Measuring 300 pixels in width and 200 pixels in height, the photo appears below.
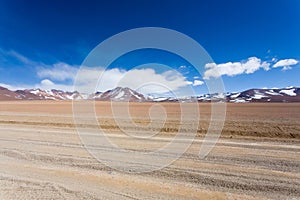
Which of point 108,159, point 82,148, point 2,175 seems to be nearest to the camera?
point 2,175

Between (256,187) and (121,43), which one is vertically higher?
(121,43)

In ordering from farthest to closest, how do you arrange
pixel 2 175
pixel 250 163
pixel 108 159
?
pixel 108 159 < pixel 250 163 < pixel 2 175

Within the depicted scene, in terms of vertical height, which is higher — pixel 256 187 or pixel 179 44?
pixel 179 44

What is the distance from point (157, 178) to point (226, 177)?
6.21ft

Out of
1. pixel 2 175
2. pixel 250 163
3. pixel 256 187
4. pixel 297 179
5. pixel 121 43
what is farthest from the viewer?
pixel 121 43

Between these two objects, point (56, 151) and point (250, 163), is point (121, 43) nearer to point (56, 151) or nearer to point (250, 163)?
point (56, 151)

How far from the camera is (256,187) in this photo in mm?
6648

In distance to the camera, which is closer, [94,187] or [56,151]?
[94,187]

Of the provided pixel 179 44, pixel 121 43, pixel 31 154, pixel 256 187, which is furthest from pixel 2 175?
pixel 179 44

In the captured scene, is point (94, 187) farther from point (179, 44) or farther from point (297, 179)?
point (179, 44)

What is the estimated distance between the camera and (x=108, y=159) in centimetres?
976

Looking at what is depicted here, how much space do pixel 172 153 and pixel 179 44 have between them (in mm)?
4331

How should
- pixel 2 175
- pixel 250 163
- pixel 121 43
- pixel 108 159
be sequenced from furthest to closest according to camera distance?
→ pixel 121 43, pixel 108 159, pixel 250 163, pixel 2 175

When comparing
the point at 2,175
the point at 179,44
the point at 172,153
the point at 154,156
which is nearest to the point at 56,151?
the point at 2,175
